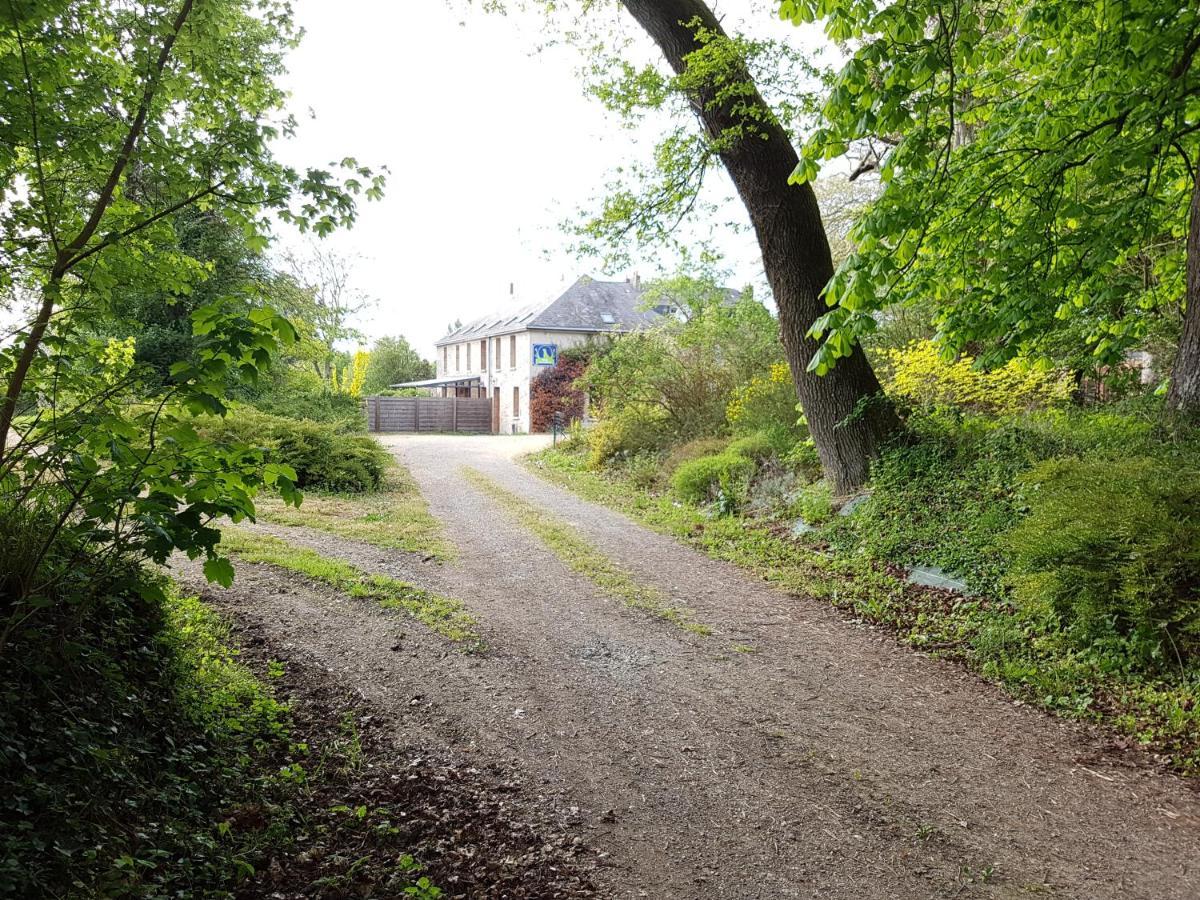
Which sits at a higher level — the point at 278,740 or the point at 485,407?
the point at 485,407

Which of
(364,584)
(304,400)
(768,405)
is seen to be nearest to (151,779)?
(364,584)

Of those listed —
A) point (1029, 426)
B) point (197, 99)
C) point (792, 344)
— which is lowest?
point (1029, 426)

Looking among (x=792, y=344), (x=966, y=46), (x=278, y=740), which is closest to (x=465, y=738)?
(x=278, y=740)

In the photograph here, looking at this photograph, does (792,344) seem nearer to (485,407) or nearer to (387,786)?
(387,786)

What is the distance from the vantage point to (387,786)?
357 centimetres

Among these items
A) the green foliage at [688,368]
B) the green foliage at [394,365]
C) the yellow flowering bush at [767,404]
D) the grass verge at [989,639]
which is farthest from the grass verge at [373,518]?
the green foliage at [394,365]

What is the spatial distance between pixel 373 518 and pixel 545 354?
72.3ft

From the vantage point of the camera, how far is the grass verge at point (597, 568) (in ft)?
20.9

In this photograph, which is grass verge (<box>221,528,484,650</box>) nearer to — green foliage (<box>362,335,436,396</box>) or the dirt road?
the dirt road

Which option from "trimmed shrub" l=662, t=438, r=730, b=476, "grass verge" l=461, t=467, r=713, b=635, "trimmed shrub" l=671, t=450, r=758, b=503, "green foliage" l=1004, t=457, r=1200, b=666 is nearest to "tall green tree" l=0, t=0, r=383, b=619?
"grass verge" l=461, t=467, r=713, b=635

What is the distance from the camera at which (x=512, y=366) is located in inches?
1492

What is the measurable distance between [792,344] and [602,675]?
5.44 meters

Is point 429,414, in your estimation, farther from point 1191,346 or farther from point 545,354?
point 1191,346

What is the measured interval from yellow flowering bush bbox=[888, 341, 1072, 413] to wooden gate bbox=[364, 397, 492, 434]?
1156 inches
